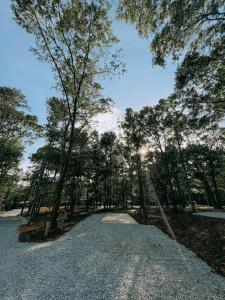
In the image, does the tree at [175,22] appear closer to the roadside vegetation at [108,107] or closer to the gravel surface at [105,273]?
the roadside vegetation at [108,107]

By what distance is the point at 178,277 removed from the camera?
16.0ft

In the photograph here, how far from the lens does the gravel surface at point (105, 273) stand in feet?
13.3

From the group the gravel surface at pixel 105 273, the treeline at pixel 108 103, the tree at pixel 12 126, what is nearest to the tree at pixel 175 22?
the treeline at pixel 108 103

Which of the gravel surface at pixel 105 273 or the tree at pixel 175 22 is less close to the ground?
the tree at pixel 175 22

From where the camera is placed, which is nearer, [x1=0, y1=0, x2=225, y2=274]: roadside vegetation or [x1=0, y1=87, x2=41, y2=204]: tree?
[x1=0, y1=0, x2=225, y2=274]: roadside vegetation

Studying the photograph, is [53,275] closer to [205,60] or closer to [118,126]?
[205,60]

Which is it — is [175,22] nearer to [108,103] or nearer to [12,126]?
[108,103]

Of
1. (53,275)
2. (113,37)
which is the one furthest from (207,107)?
(53,275)

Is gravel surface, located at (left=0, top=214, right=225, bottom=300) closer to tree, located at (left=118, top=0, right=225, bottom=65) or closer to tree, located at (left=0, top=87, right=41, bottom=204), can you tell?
tree, located at (left=118, top=0, right=225, bottom=65)

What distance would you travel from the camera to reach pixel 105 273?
5109 mm

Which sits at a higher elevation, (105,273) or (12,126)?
(12,126)

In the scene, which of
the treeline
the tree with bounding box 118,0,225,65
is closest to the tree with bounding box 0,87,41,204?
the treeline

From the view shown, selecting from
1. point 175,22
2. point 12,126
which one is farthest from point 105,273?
point 12,126

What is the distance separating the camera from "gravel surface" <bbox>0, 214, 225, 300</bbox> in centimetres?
405
